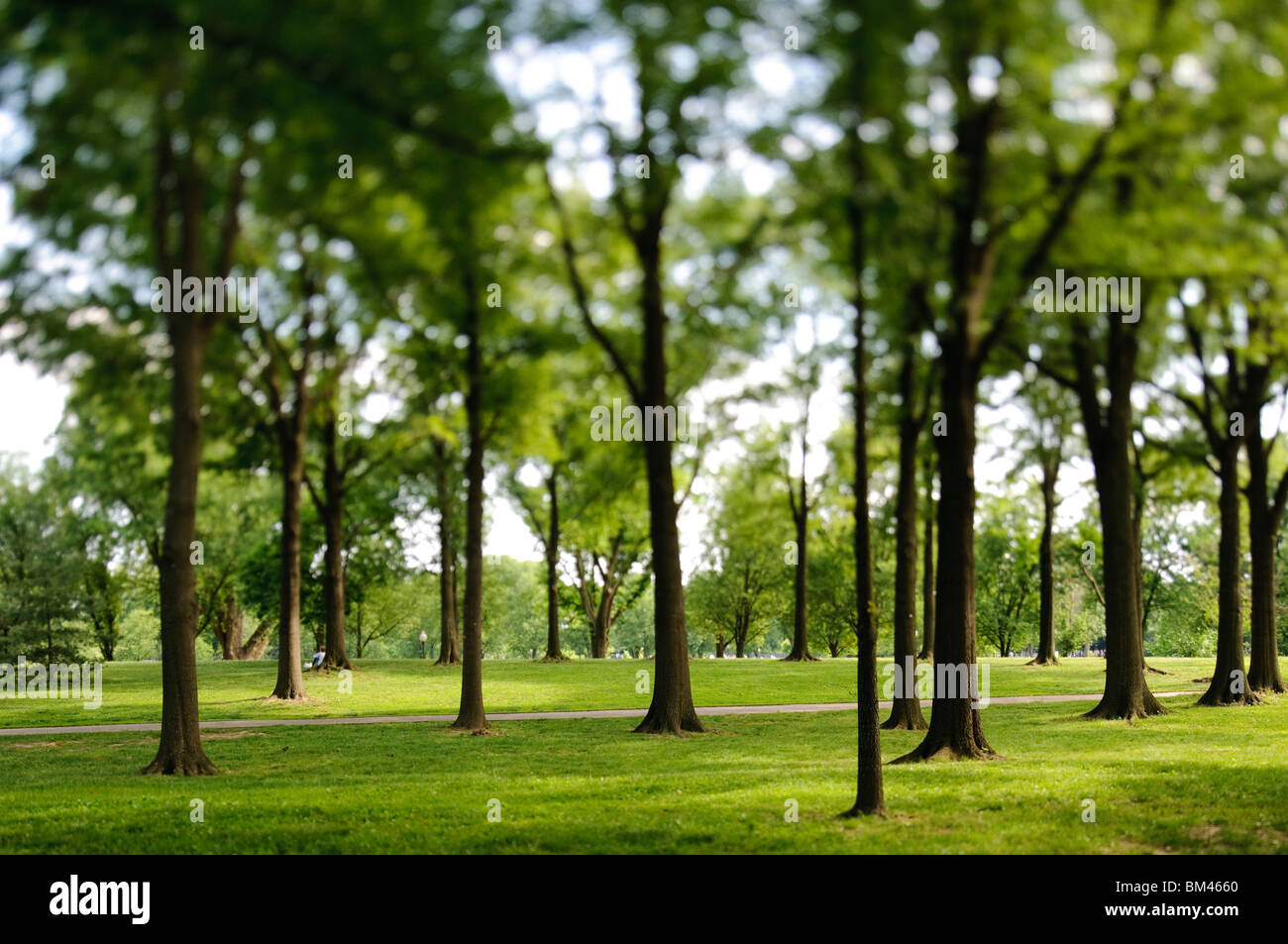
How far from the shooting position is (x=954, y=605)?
1590 centimetres

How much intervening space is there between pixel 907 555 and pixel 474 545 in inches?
334

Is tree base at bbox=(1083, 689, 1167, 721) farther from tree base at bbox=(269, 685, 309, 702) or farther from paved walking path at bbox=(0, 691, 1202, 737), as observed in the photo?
tree base at bbox=(269, 685, 309, 702)

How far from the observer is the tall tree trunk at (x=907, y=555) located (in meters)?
19.5

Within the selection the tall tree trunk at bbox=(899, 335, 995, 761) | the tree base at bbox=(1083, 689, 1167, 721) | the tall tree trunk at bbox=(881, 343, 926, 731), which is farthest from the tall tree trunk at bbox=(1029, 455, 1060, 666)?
the tall tree trunk at bbox=(899, 335, 995, 761)

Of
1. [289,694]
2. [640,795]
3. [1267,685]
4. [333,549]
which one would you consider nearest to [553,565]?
[333,549]

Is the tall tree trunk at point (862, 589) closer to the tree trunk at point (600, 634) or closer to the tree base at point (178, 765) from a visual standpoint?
the tree base at point (178, 765)

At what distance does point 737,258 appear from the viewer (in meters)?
19.8

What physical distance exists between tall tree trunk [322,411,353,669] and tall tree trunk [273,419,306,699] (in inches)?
234

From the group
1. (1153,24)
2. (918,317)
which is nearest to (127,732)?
(918,317)

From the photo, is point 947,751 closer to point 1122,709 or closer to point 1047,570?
point 1122,709

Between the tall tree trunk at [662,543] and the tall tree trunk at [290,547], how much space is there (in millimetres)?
10393

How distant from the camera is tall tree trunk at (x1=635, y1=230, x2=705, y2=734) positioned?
20250mm

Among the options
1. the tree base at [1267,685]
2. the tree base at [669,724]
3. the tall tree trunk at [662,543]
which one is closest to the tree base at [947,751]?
the tree base at [669,724]
